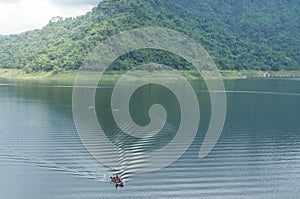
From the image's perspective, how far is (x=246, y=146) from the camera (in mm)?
37750

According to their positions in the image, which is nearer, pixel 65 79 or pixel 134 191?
pixel 134 191

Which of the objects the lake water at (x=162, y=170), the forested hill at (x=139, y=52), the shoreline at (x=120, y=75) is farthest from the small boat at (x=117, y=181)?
the forested hill at (x=139, y=52)

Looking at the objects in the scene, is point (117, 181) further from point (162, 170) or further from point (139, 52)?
point (139, 52)

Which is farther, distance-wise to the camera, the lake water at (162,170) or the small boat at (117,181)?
the small boat at (117,181)

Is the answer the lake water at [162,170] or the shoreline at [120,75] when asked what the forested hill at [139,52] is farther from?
the lake water at [162,170]

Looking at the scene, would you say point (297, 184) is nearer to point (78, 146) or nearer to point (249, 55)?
point (78, 146)

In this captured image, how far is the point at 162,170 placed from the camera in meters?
30.4

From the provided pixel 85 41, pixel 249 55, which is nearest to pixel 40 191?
pixel 85 41

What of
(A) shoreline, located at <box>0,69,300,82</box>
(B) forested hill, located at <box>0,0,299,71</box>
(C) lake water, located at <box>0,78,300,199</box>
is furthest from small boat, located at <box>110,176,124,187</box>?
(B) forested hill, located at <box>0,0,299,71</box>

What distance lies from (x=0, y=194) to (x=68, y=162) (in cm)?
688

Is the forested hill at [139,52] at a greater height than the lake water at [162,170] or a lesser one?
greater

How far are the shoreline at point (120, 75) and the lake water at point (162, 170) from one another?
76.8 m

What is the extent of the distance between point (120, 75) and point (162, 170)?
333 feet

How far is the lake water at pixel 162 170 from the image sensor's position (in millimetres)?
26156
